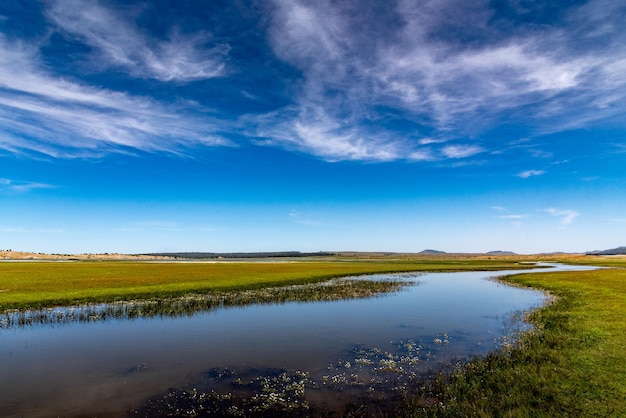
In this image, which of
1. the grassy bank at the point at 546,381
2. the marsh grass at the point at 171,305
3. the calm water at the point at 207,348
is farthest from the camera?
the marsh grass at the point at 171,305

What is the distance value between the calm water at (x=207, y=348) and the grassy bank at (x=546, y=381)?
8.23 ft

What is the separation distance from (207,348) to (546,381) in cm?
1685

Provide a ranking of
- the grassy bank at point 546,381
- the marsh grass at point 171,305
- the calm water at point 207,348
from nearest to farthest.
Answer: the grassy bank at point 546,381 → the calm water at point 207,348 → the marsh grass at point 171,305

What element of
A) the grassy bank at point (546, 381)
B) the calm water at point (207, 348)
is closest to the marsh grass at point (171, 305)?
the calm water at point (207, 348)

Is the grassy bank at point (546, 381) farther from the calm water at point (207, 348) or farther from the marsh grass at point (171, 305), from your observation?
the marsh grass at point (171, 305)

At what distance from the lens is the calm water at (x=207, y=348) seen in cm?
1457

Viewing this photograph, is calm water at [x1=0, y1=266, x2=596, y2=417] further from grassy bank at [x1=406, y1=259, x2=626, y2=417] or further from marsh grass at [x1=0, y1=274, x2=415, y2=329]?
grassy bank at [x1=406, y1=259, x2=626, y2=417]

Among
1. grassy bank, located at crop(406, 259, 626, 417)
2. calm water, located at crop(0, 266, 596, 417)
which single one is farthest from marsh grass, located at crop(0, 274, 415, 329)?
grassy bank, located at crop(406, 259, 626, 417)

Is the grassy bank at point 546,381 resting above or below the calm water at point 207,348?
above

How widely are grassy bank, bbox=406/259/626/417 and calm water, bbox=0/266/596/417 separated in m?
2.51

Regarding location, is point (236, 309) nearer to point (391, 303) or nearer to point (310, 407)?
point (391, 303)

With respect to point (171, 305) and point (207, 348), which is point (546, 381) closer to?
point (207, 348)

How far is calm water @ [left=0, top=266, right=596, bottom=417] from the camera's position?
574 inches

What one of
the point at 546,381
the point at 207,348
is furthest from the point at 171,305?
the point at 546,381
